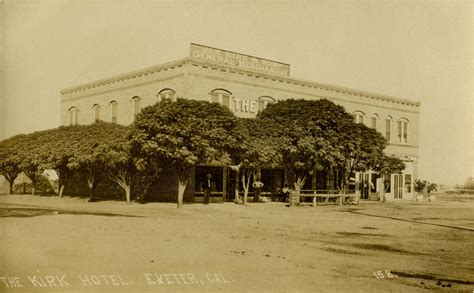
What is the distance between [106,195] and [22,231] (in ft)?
62.3

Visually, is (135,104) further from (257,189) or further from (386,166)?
(386,166)

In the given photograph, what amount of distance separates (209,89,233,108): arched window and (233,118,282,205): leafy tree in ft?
12.0

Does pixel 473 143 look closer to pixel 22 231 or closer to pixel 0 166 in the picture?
pixel 22 231

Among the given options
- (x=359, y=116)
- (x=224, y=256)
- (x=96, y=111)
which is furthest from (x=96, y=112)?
(x=224, y=256)

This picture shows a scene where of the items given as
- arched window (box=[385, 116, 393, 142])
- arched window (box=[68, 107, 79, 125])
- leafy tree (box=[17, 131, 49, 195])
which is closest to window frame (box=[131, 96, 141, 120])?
leafy tree (box=[17, 131, 49, 195])

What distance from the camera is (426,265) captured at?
1073 centimetres

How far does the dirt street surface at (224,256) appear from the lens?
8.33 m

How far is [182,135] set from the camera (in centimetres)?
2292

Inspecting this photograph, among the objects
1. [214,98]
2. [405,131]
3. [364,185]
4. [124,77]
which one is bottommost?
[364,185]

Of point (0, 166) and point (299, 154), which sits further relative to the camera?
point (0, 166)

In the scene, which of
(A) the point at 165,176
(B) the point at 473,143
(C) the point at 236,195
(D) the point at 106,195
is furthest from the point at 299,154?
(D) the point at 106,195

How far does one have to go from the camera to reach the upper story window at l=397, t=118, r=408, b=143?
41.6m

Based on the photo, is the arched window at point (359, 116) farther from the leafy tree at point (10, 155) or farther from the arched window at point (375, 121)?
the leafy tree at point (10, 155)

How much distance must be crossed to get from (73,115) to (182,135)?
1846cm
